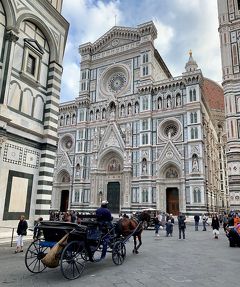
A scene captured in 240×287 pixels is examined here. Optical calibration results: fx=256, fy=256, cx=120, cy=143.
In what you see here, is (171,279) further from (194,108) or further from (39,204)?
(194,108)

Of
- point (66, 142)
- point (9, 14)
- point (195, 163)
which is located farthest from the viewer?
point (66, 142)

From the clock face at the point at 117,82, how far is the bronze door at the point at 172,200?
16.0 m

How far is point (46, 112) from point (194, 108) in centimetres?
2032

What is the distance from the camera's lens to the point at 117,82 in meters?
37.2

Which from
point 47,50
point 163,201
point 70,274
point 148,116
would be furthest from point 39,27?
point 163,201

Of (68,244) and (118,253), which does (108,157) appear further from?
(68,244)

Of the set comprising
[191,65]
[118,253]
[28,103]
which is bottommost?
[118,253]

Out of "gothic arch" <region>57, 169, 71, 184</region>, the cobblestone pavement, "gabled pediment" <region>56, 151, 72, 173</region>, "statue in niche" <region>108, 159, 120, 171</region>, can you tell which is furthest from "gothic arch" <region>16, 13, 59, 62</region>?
"gothic arch" <region>57, 169, 71, 184</region>

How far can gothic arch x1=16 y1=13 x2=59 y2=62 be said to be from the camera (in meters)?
12.3

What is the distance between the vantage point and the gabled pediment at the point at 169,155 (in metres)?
29.2

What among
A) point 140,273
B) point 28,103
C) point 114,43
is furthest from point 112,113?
point 140,273

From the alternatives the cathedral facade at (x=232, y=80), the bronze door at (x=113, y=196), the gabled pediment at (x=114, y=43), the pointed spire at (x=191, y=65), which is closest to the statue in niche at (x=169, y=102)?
the pointed spire at (x=191, y=65)

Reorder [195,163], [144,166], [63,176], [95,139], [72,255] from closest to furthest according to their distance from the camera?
[72,255] → [195,163] → [144,166] → [95,139] → [63,176]

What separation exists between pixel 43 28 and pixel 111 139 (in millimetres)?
21356
